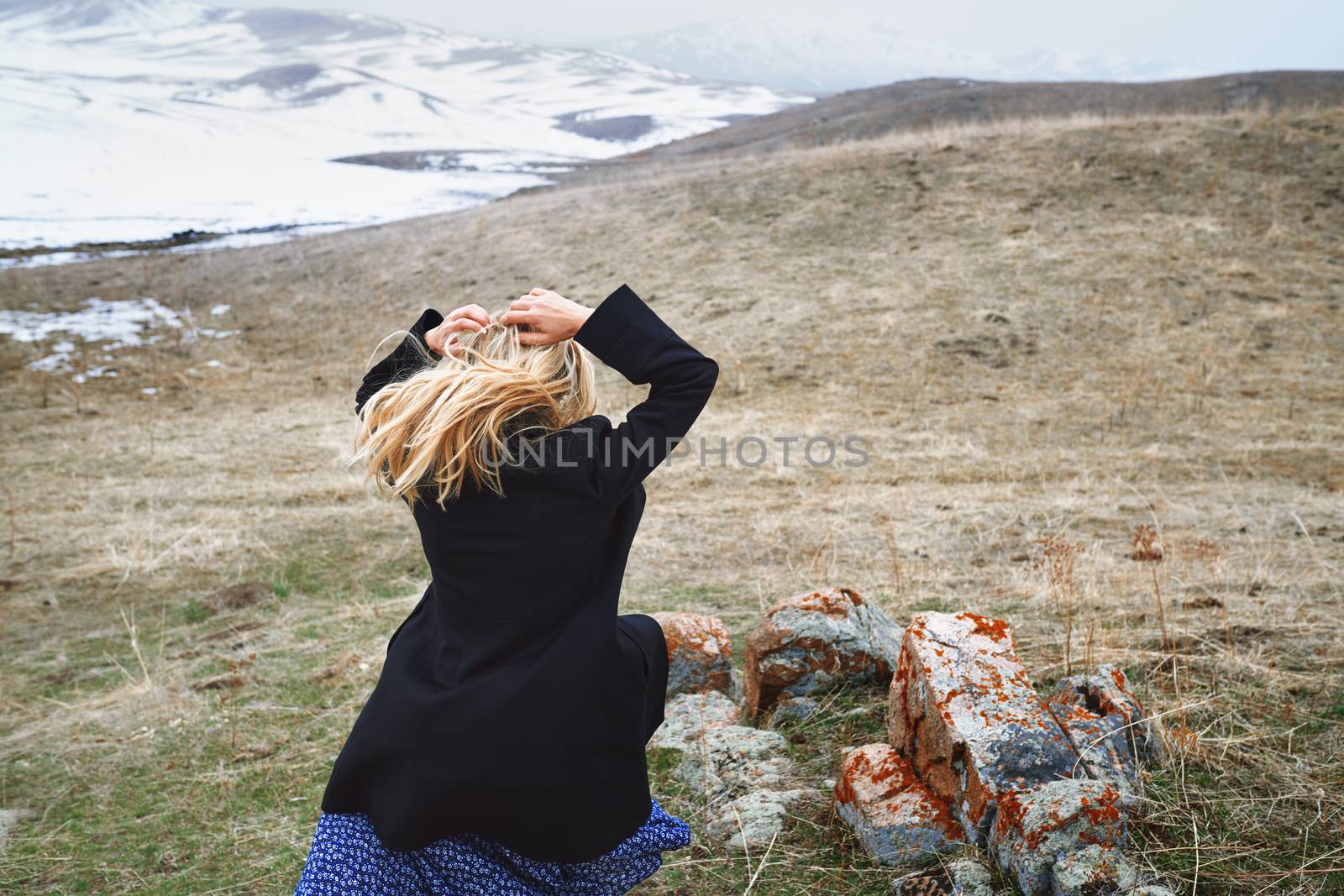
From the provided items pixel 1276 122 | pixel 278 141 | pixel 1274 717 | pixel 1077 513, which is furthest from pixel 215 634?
pixel 278 141

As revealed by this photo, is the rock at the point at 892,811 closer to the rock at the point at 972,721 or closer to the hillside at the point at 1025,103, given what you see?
the rock at the point at 972,721

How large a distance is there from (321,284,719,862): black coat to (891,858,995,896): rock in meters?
0.96

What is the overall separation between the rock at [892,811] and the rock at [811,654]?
83 centimetres

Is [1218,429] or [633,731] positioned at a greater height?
[633,731]

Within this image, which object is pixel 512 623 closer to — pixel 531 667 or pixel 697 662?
pixel 531 667

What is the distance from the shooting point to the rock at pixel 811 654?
378 centimetres

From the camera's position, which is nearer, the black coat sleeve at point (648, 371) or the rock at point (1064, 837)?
the black coat sleeve at point (648, 371)

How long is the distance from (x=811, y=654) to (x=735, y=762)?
61 cm

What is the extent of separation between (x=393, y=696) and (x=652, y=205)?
59.4 feet

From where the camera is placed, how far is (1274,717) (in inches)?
128

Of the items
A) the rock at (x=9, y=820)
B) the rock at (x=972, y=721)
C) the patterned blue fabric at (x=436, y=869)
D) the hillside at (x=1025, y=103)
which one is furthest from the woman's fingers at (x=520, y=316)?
the hillside at (x=1025, y=103)

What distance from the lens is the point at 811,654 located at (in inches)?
149

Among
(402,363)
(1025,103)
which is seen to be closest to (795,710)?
(402,363)

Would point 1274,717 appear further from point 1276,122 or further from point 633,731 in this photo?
point 1276,122
